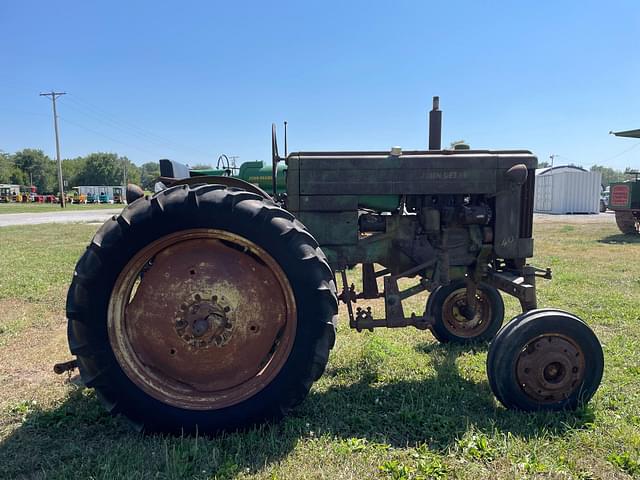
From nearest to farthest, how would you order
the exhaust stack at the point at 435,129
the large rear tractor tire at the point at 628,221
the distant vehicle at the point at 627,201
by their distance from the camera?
the exhaust stack at the point at 435,129
the distant vehicle at the point at 627,201
the large rear tractor tire at the point at 628,221

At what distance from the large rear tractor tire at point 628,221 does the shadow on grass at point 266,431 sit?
14.7 m

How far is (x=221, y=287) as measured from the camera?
2602mm

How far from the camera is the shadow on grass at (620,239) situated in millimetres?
13047

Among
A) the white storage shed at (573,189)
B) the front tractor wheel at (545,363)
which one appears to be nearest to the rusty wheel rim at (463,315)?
the front tractor wheel at (545,363)

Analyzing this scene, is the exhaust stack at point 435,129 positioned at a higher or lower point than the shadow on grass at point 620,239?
higher

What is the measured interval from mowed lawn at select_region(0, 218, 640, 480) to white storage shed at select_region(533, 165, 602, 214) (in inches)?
1108

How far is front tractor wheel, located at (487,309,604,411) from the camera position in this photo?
2730 mm

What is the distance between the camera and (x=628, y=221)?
1470 centimetres

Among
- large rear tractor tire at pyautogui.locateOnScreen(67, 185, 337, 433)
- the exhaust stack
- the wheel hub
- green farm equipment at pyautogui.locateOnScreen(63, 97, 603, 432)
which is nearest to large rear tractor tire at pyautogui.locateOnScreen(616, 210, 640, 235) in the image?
the exhaust stack

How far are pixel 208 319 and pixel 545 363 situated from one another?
6.95 feet

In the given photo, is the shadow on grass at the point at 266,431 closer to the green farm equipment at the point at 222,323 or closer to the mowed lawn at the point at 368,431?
the mowed lawn at the point at 368,431

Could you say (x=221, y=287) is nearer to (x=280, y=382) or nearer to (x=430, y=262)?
(x=280, y=382)

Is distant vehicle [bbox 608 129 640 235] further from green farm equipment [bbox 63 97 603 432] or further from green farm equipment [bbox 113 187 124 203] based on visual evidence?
green farm equipment [bbox 113 187 124 203]

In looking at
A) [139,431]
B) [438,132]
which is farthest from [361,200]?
[139,431]
